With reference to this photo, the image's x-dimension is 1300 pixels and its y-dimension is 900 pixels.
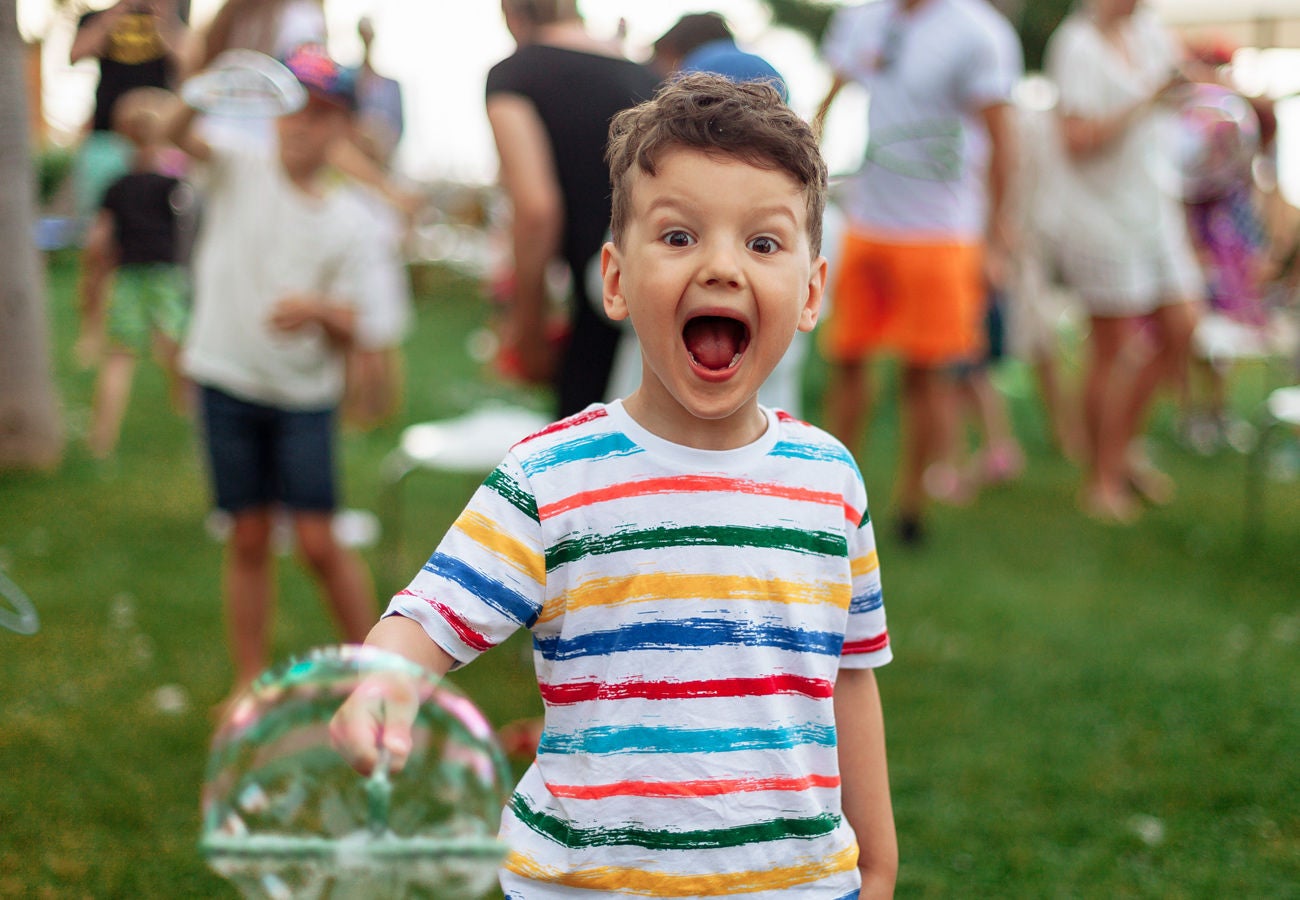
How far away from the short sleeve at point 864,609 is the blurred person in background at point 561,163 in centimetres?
186

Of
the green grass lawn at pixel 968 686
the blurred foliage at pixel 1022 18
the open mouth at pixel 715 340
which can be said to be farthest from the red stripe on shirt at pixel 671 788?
the blurred foliage at pixel 1022 18

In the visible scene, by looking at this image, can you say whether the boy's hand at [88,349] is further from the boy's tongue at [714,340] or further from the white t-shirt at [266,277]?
the boy's tongue at [714,340]

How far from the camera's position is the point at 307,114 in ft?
12.4

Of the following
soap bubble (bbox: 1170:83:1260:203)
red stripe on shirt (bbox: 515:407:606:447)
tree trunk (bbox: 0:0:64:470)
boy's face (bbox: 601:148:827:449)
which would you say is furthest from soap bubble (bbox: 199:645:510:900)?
soap bubble (bbox: 1170:83:1260:203)

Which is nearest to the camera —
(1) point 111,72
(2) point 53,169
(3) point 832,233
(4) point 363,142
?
(1) point 111,72

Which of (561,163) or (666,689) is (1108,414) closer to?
(561,163)

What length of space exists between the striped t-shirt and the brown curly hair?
295 millimetres

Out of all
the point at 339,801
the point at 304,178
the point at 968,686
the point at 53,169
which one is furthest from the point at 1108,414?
the point at 53,169

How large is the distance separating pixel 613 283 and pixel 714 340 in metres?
0.16

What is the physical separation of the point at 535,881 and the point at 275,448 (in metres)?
2.58

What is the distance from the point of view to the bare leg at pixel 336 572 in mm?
3793

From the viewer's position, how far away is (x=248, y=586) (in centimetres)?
384

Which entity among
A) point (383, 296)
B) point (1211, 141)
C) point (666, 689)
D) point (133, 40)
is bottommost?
point (383, 296)

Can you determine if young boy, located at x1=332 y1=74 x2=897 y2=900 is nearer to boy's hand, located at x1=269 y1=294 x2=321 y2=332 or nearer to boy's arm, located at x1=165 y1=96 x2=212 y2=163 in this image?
boy's hand, located at x1=269 y1=294 x2=321 y2=332
